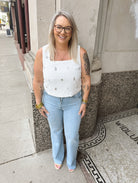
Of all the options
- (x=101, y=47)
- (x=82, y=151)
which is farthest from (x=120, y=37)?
(x=82, y=151)

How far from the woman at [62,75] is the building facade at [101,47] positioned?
0.41m

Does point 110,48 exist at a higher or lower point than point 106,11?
lower

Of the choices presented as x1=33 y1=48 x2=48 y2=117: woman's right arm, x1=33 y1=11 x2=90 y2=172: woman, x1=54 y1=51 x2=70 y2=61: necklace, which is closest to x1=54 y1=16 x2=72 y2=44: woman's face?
x1=33 y1=11 x2=90 y2=172: woman

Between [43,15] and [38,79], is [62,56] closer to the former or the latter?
[38,79]

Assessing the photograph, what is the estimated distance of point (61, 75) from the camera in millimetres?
1385

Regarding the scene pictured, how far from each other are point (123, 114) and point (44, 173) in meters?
2.07

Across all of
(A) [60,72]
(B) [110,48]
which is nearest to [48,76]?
(A) [60,72]

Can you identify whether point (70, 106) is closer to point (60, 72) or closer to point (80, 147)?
point (60, 72)

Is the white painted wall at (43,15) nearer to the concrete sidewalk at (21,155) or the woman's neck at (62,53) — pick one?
the woman's neck at (62,53)

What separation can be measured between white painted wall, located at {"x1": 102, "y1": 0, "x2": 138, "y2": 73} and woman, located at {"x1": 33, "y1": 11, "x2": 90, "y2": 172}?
3.68ft

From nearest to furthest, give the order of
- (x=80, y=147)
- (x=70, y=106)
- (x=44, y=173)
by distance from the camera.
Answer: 1. (x=70, y=106)
2. (x=44, y=173)
3. (x=80, y=147)

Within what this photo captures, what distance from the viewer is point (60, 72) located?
1.38 metres

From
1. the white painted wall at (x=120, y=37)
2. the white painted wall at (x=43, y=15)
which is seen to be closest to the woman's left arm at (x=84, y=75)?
the white painted wall at (x=43, y=15)

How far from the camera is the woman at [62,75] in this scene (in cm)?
132
